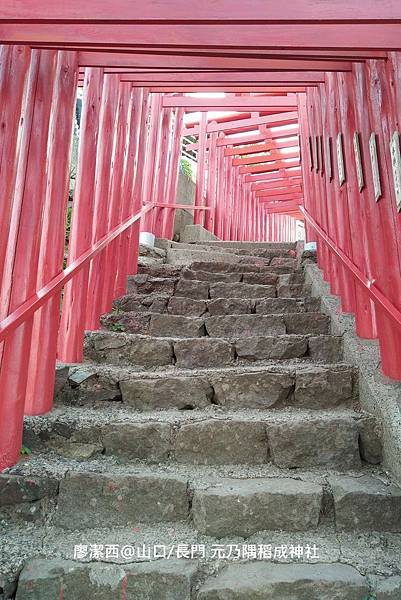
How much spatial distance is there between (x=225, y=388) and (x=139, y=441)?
66 cm

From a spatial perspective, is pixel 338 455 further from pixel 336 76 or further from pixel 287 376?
pixel 336 76

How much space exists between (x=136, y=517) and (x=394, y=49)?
2635 mm

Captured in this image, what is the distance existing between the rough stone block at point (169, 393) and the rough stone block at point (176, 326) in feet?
2.80

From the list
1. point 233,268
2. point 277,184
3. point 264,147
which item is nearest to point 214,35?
point 233,268

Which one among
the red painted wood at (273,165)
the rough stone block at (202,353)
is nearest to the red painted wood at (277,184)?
the red painted wood at (273,165)

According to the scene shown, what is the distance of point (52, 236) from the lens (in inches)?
108

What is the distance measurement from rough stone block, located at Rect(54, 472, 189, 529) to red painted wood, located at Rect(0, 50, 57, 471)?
1.29 ft

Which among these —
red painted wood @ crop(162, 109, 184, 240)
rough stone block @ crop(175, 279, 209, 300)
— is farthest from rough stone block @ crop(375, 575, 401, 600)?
red painted wood @ crop(162, 109, 184, 240)

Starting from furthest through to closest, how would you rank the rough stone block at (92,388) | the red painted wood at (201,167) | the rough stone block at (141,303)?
the red painted wood at (201,167) < the rough stone block at (141,303) < the rough stone block at (92,388)

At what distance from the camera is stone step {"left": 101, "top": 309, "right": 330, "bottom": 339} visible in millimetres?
3535

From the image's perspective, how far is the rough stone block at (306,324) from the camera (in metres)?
3.53

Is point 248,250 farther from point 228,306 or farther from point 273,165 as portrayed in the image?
point 273,165

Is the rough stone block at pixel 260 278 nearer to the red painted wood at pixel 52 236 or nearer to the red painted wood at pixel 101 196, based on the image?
the red painted wood at pixel 101 196

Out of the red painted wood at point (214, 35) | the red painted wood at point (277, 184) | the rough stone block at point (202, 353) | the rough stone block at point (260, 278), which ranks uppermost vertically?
the red painted wood at point (277, 184)
